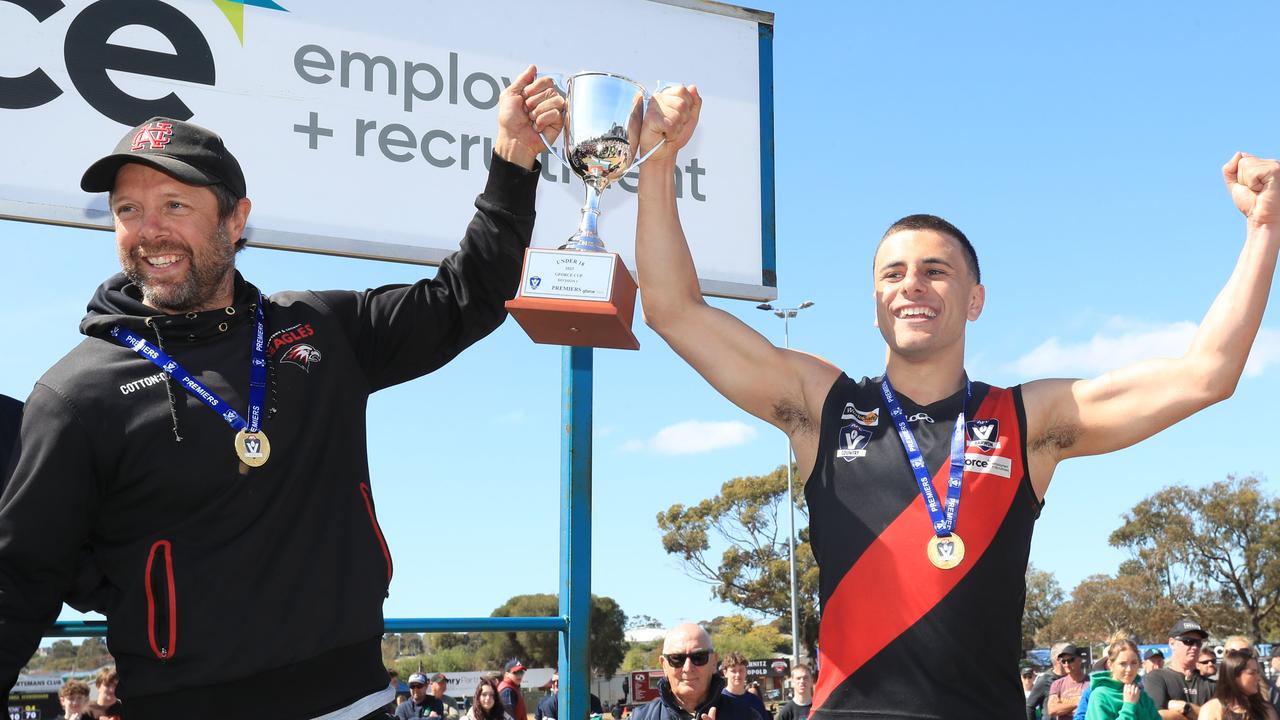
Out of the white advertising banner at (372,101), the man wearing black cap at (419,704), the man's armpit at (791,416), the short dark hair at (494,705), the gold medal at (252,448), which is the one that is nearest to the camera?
the gold medal at (252,448)

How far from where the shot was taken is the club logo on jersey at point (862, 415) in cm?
295

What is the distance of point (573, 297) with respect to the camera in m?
2.70

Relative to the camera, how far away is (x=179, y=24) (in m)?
4.22

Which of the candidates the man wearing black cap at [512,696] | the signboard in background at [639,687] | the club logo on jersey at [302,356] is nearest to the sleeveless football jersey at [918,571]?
the club logo on jersey at [302,356]

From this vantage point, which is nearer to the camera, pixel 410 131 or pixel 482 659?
pixel 410 131

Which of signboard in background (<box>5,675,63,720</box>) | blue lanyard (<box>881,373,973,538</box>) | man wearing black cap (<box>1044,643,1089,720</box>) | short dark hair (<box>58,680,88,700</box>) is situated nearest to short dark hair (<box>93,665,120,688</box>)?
short dark hair (<box>58,680,88,700</box>)

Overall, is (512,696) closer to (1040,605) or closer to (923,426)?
→ (923,426)

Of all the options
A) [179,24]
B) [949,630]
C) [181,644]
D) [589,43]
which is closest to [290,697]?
[181,644]

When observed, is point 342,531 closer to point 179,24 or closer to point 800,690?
point 179,24

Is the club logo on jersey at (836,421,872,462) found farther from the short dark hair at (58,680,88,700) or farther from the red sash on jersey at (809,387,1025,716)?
the short dark hair at (58,680,88,700)

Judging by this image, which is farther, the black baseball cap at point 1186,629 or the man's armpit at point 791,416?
the black baseball cap at point 1186,629

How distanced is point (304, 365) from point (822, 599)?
4.61 feet

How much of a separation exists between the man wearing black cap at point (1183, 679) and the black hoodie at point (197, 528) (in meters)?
8.58

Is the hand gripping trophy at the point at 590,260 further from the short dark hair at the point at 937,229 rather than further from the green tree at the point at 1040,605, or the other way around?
the green tree at the point at 1040,605
